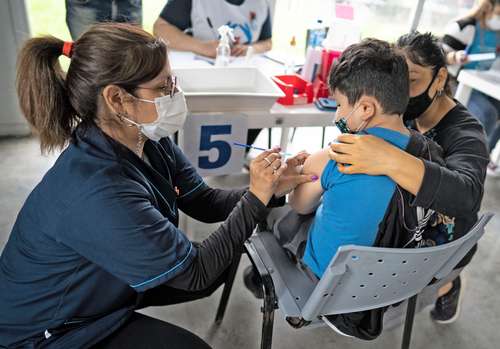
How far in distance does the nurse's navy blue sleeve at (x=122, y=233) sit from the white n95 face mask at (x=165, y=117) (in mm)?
188

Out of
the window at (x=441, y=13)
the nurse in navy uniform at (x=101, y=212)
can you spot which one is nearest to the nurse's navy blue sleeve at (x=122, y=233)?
the nurse in navy uniform at (x=101, y=212)

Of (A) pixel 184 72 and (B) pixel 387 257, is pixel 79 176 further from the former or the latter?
(A) pixel 184 72

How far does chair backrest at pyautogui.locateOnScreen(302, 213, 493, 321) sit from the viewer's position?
0.89 meters

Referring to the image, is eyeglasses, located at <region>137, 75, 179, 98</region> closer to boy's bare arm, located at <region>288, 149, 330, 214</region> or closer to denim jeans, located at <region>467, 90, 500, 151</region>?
boy's bare arm, located at <region>288, 149, 330, 214</region>

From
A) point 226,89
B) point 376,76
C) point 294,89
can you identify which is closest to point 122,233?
point 376,76

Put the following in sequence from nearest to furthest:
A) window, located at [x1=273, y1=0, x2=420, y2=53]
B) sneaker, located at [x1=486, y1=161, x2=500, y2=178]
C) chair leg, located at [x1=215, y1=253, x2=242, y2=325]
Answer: chair leg, located at [x1=215, y1=253, x2=242, y2=325] < sneaker, located at [x1=486, y1=161, x2=500, y2=178] < window, located at [x1=273, y1=0, x2=420, y2=53]

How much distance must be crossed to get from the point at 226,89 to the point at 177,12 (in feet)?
2.71

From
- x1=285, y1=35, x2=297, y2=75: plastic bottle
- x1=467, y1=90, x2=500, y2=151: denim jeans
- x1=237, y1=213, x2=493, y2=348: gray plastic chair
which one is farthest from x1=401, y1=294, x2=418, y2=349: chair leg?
x1=467, y1=90, x2=500, y2=151: denim jeans

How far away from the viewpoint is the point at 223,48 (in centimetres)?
208

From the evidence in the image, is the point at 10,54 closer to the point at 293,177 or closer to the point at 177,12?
the point at 177,12

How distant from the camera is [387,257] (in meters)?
0.89

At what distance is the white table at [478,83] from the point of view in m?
2.38

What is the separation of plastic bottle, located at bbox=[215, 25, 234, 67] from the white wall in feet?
4.10

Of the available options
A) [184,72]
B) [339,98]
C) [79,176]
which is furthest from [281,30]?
[79,176]
